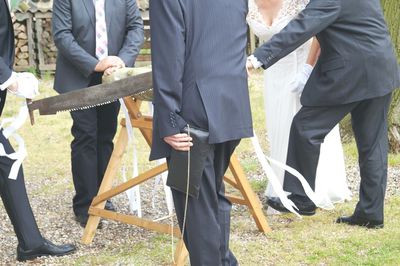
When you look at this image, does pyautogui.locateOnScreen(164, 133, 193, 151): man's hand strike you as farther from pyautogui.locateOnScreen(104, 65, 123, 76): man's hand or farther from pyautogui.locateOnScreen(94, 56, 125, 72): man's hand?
pyautogui.locateOnScreen(94, 56, 125, 72): man's hand

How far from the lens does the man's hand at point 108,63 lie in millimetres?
5238

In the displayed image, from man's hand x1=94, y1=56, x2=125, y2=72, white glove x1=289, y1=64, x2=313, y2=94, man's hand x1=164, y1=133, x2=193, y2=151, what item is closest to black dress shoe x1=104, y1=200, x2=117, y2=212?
man's hand x1=94, y1=56, x2=125, y2=72

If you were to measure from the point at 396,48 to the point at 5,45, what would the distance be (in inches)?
155

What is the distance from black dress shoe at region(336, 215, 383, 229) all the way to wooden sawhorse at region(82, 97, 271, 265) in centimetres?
53

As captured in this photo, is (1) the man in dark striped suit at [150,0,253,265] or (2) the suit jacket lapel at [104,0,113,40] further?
(2) the suit jacket lapel at [104,0,113,40]

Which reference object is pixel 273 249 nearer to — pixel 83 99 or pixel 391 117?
pixel 83 99

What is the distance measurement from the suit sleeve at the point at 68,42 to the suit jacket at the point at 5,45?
0.55 metres

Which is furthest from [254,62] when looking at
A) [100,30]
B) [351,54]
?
[100,30]

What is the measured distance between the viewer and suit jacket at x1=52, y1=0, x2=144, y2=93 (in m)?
5.34

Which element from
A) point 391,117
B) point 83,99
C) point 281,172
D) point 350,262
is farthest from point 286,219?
point 391,117

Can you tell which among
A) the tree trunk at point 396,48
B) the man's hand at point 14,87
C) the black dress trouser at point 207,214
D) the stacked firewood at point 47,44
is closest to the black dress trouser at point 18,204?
the man's hand at point 14,87

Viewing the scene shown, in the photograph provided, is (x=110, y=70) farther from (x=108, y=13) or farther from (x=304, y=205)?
(x=304, y=205)

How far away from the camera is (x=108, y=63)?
5246mm

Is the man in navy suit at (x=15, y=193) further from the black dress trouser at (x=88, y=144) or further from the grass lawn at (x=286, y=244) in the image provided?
the black dress trouser at (x=88, y=144)
